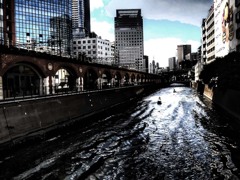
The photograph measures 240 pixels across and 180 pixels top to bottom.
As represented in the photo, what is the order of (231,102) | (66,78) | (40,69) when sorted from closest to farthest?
1. (231,102)
2. (40,69)
3. (66,78)

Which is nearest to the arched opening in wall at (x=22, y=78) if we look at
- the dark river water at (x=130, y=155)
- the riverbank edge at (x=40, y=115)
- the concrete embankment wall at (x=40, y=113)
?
the concrete embankment wall at (x=40, y=113)

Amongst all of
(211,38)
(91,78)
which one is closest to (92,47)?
(211,38)

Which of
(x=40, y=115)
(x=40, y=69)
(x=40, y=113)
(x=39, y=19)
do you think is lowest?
(x=40, y=115)

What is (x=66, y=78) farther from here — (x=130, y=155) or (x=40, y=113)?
(x=130, y=155)

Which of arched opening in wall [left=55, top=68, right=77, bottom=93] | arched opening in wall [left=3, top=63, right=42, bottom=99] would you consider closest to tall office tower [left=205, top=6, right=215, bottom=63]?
arched opening in wall [left=55, top=68, right=77, bottom=93]

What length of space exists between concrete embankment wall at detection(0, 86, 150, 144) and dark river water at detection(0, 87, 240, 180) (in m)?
1.60

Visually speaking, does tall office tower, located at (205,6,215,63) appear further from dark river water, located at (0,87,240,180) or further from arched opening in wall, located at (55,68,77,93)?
dark river water, located at (0,87,240,180)

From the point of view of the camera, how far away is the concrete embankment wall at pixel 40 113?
21.1 metres

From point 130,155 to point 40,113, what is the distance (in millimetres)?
11818

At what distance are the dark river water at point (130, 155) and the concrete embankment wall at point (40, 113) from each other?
1.60 m

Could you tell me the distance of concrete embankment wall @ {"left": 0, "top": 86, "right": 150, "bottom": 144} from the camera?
21.1 m

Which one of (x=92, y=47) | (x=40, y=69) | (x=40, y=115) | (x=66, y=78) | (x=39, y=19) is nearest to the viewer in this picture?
(x=40, y=115)

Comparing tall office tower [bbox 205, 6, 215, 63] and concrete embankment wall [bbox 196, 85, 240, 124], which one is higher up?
tall office tower [bbox 205, 6, 215, 63]

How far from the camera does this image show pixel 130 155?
59.8 ft
